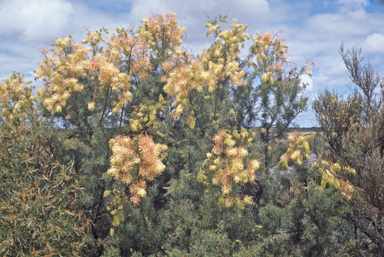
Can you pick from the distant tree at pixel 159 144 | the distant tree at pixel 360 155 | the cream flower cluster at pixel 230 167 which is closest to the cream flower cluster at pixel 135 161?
the distant tree at pixel 159 144

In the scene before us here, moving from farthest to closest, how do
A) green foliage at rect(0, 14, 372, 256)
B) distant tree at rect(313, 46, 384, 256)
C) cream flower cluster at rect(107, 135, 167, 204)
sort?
distant tree at rect(313, 46, 384, 256), green foliage at rect(0, 14, 372, 256), cream flower cluster at rect(107, 135, 167, 204)

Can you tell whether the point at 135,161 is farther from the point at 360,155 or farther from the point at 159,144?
the point at 360,155


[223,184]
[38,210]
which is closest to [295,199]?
[223,184]

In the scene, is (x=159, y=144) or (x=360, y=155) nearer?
(x=159, y=144)

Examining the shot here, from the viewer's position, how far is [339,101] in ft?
20.5

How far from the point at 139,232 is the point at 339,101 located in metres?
4.92

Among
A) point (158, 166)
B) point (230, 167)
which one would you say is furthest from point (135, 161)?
point (230, 167)

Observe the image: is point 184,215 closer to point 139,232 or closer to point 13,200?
point 139,232

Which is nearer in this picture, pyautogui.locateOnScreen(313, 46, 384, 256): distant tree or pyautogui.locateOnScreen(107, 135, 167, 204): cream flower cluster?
pyautogui.locateOnScreen(107, 135, 167, 204): cream flower cluster

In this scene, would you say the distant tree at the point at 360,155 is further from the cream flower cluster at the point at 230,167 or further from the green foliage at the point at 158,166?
the cream flower cluster at the point at 230,167

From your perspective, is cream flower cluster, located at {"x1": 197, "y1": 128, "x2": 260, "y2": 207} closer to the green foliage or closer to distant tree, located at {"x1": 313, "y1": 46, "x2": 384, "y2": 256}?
the green foliage

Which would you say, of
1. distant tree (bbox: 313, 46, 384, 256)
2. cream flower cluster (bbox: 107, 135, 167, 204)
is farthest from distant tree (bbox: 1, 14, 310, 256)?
distant tree (bbox: 313, 46, 384, 256)

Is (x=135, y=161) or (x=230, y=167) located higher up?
(x=135, y=161)

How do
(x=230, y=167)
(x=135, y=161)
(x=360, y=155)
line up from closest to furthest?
(x=135, y=161)
(x=230, y=167)
(x=360, y=155)
